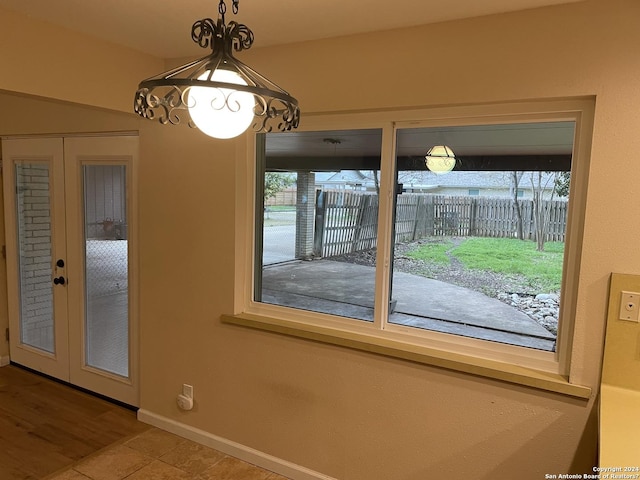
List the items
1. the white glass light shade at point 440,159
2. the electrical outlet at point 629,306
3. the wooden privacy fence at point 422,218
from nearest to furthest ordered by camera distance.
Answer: the electrical outlet at point 629,306
the wooden privacy fence at point 422,218
the white glass light shade at point 440,159

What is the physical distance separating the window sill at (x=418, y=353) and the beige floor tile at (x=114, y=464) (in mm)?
981

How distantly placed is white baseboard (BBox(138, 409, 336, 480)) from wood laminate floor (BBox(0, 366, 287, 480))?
1.2 inches

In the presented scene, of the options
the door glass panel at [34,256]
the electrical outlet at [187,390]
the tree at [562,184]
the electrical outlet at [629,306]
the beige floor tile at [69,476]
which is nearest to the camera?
the electrical outlet at [629,306]

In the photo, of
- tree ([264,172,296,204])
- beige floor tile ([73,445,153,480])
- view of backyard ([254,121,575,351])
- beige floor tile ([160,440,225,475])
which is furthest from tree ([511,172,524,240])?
beige floor tile ([73,445,153,480])

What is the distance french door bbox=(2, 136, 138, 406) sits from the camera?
321 cm

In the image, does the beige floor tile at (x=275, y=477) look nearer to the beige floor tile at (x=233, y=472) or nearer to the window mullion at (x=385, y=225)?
the beige floor tile at (x=233, y=472)

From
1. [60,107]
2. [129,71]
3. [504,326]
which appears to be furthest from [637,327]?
[60,107]

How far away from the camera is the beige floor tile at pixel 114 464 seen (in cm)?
253

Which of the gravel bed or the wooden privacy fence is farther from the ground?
the wooden privacy fence

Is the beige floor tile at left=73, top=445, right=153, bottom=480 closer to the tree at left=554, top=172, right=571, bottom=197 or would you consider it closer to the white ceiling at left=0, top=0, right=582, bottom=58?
the white ceiling at left=0, top=0, right=582, bottom=58

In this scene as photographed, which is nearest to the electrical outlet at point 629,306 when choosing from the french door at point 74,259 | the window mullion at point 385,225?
the window mullion at point 385,225

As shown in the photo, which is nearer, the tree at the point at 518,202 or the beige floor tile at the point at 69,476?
the tree at the point at 518,202

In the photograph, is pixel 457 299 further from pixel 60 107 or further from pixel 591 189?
pixel 60 107

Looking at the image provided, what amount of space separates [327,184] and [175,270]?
3.69ft
